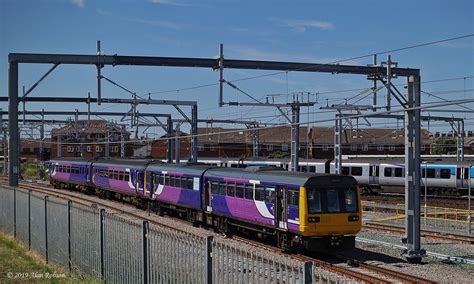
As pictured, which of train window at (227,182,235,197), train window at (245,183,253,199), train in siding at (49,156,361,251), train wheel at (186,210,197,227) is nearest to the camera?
train in siding at (49,156,361,251)

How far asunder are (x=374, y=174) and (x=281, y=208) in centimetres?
2921

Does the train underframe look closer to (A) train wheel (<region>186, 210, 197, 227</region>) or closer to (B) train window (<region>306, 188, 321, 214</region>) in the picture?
(A) train wheel (<region>186, 210, 197, 227</region>)

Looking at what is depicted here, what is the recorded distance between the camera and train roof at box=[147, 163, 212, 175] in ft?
80.3

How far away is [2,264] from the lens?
1400 cm

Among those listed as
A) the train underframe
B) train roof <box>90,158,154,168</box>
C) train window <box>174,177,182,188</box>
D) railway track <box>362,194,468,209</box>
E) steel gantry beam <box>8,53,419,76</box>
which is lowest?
railway track <box>362,194,468,209</box>

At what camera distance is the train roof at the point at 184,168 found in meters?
24.5

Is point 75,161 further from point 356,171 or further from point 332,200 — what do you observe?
point 332,200

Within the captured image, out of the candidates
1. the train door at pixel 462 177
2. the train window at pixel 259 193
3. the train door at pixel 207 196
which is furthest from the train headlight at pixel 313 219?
the train door at pixel 462 177

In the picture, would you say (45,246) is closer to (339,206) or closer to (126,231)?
(126,231)

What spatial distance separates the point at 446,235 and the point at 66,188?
3529 cm

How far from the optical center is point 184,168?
85.7ft

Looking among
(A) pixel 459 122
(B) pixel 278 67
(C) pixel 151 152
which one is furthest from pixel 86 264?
(C) pixel 151 152

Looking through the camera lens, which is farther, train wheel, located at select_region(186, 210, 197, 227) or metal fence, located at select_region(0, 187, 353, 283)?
train wheel, located at select_region(186, 210, 197, 227)

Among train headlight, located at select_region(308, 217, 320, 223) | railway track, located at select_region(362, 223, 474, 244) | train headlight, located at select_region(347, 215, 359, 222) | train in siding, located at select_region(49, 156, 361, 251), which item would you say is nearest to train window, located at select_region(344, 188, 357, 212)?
train in siding, located at select_region(49, 156, 361, 251)
